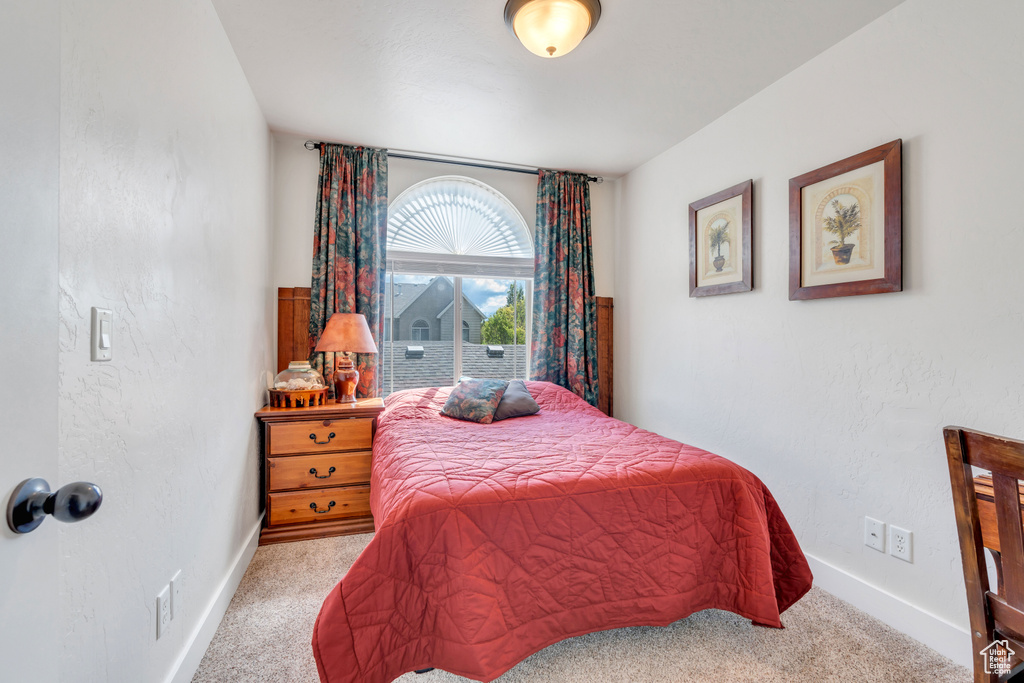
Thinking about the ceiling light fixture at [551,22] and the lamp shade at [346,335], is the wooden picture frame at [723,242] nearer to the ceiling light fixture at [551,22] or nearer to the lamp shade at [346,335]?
the ceiling light fixture at [551,22]

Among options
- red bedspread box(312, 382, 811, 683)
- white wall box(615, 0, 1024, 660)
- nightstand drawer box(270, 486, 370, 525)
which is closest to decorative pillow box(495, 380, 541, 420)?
red bedspread box(312, 382, 811, 683)

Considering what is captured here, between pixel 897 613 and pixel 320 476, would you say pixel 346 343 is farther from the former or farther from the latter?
pixel 897 613

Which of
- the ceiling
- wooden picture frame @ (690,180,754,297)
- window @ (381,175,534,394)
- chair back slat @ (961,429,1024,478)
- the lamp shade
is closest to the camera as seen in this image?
chair back slat @ (961,429,1024,478)

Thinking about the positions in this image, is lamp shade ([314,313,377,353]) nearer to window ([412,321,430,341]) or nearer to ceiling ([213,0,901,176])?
window ([412,321,430,341])

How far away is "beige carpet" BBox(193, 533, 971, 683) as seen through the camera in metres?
1.50

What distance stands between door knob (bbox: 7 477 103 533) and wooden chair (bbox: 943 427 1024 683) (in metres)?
1.41

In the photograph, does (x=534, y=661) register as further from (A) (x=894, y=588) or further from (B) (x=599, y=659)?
(A) (x=894, y=588)

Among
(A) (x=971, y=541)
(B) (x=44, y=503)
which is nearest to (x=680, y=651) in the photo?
(A) (x=971, y=541)

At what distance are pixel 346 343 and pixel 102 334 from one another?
1764 millimetres

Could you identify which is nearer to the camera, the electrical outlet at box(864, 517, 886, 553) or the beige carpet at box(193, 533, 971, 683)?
the beige carpet at box(193, 533, 971, 683)

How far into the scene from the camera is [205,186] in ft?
5.42

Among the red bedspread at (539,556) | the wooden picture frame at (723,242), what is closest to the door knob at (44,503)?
the red bedspread at (539,556)

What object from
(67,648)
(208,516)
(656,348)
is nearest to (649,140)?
(656,348)

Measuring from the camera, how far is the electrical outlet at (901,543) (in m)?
1.73
